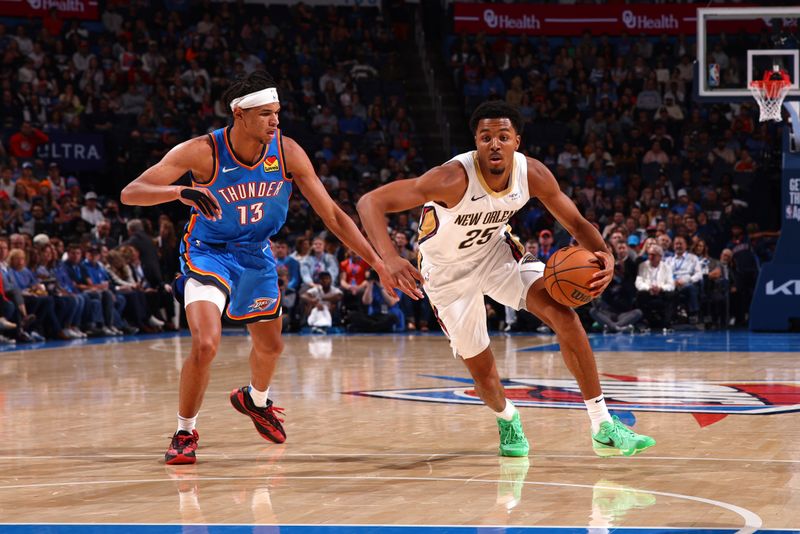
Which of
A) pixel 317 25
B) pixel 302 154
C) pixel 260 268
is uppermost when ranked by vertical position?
pixel 317 25

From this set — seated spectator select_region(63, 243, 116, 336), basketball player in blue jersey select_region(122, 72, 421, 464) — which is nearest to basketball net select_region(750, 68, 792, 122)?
seated spectator select_region(63, 243, 116, 336)

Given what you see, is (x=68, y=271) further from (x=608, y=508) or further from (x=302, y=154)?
(x=608, y=508)

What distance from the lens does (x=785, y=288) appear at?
15.9 meters

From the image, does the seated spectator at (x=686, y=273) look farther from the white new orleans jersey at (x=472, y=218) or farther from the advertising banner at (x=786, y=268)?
the white new orleans jersey at (x=472, y=218)

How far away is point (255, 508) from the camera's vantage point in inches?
197

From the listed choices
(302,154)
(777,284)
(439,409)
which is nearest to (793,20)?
(777,284)

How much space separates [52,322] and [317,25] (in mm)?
10402

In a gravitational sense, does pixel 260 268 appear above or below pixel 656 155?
below

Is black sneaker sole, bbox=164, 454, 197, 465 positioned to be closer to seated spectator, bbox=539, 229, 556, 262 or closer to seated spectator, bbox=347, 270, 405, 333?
seated spectator, bbox=347, 270, 405, 333

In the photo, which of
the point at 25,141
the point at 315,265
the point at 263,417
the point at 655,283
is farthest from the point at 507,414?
the point at 25,141

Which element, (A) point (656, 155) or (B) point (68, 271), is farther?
(A) point (656, 155)

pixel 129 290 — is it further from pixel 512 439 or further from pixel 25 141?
pixel 512 439

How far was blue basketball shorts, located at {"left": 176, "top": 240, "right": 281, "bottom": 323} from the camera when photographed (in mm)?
6512

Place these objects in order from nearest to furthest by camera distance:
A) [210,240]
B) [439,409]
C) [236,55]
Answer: [210,240] → [439,409] → [236,55]
